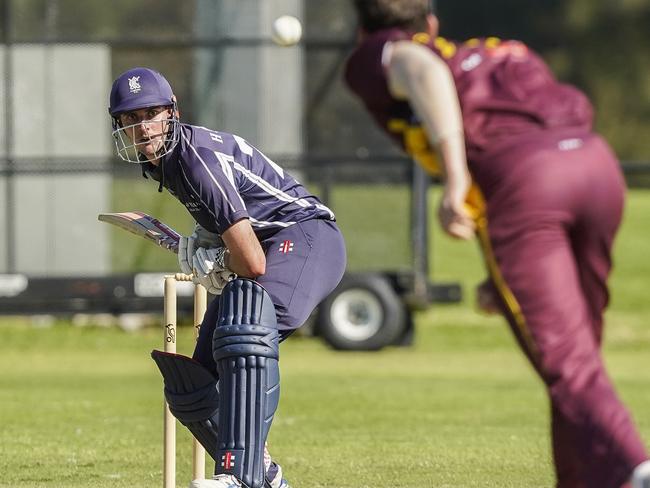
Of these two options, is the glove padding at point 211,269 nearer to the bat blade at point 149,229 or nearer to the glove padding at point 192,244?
the glove padding at point 192,244

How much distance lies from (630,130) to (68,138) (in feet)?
44.5

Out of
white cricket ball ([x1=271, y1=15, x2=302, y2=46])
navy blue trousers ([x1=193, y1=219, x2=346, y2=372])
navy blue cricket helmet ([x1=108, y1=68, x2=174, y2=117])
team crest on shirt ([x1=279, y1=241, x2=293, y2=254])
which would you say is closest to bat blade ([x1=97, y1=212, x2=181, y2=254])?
navy blue trousers ([x1=193, y1=219, x2=346, y2=372])

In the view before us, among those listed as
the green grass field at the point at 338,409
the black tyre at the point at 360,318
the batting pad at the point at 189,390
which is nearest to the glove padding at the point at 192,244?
the batting pad at the point at 189,390

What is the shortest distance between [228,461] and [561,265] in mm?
1491

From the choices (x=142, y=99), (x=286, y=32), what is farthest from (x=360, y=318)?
(x=142, y=99)

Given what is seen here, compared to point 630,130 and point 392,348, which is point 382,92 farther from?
A: point 630,130

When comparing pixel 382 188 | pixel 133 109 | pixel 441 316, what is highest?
pixel 133 109

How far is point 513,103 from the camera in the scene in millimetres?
4266

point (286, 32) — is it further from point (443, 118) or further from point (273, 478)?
point (443, 118)

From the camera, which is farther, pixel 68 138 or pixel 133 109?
pixel 68 138

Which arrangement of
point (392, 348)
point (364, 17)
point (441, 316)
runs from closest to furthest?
point (364, 17) → point (392, 348) → point (441, 316)

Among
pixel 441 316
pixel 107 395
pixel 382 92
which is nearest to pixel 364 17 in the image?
pixel 382 92

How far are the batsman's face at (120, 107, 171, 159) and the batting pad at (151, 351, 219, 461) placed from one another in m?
0.72

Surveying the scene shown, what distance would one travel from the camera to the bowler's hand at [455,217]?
4.08m
